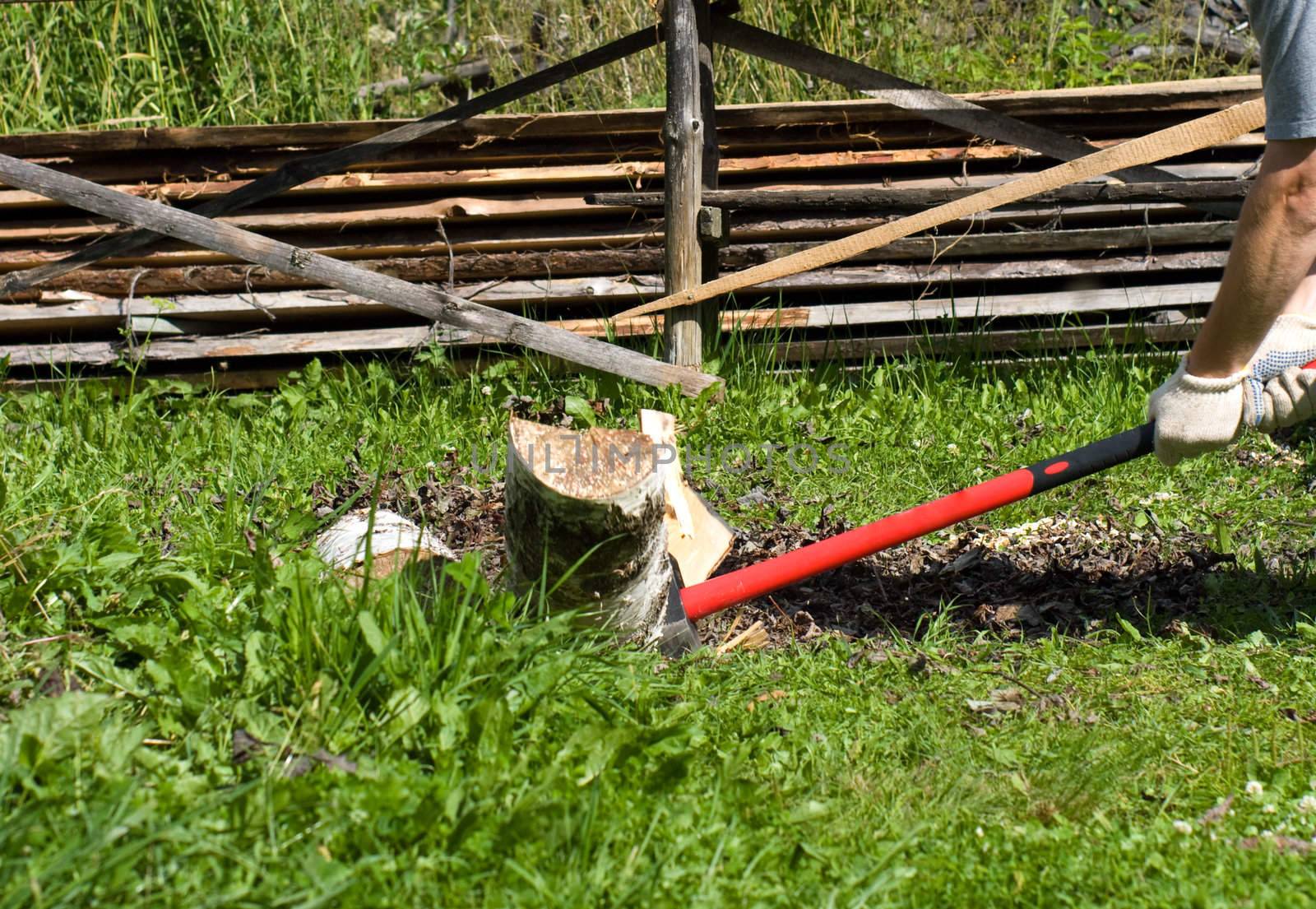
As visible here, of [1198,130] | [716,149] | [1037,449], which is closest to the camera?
[1198,130]

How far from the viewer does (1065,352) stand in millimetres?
4988

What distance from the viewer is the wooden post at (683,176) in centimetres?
413

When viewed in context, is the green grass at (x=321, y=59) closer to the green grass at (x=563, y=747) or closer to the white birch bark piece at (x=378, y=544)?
the green grass at (x=563, y=747)

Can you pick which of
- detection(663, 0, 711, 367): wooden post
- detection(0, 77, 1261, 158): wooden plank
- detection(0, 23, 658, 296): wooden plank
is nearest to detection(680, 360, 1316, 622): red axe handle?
detection(663, 0, 711, 367): wooden post

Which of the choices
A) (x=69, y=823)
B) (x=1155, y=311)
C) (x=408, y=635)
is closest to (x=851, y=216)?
(x=1155, y=311)

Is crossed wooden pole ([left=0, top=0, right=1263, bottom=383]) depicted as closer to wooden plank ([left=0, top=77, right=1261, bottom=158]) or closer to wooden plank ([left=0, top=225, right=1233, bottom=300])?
wooden plank ([left=0, top=77, right=1261, bottom=158])

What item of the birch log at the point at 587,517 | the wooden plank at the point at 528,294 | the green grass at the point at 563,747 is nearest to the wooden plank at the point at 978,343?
the wooden plank at the point at 528,294

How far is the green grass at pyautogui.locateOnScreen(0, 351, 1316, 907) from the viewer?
187cm

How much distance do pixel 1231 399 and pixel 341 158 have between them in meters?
3.35

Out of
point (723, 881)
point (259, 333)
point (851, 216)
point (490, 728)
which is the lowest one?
point (723, 881)

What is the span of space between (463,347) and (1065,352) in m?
2.69

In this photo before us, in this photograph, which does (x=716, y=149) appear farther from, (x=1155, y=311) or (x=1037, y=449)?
(x=1155, y=311)

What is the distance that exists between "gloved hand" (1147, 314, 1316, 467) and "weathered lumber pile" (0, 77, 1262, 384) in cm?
193

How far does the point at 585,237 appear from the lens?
484cm
